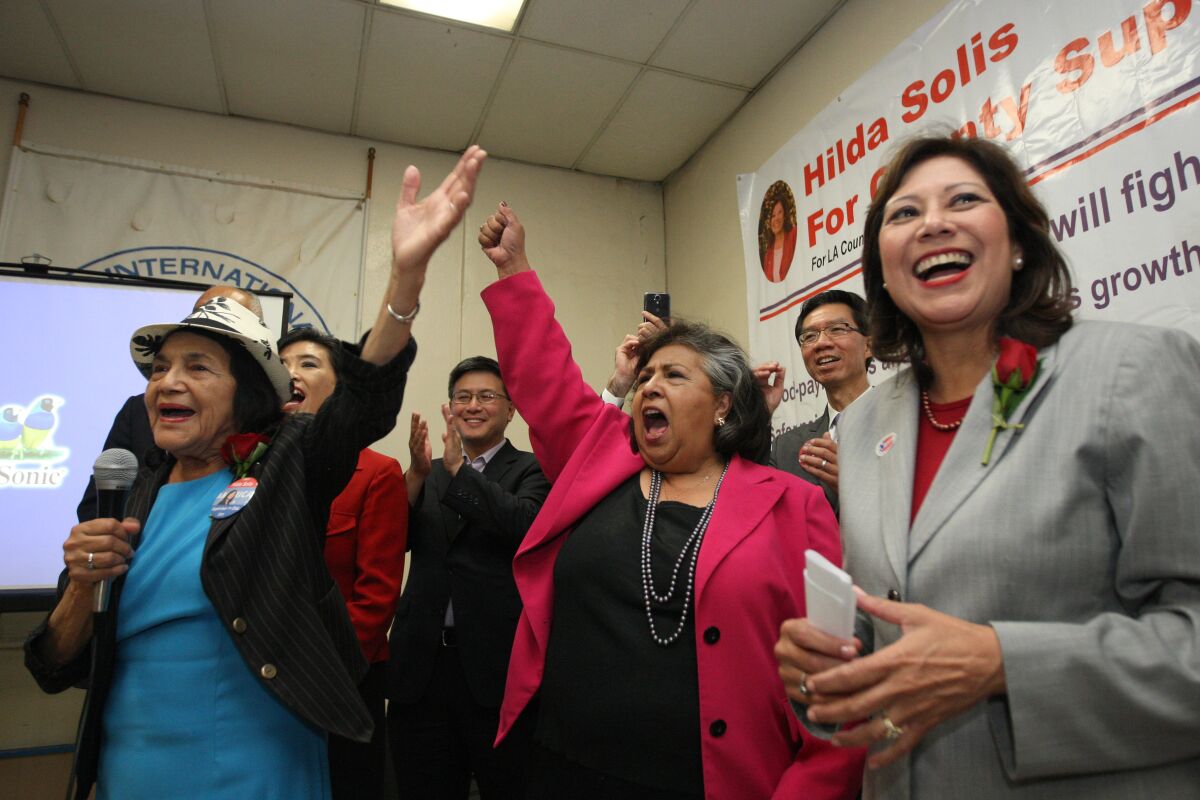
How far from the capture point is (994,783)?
85 cm

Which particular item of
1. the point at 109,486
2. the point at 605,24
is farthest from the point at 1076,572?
the point at 605,24

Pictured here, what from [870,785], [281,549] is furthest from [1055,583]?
[281,549]

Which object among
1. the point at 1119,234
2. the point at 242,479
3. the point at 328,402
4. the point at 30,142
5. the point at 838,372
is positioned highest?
the point at 30,142

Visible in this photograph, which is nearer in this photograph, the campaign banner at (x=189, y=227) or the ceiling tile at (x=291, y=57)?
the ceiling tile at (x=291, y=57)

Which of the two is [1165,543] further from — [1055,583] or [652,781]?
[652,781]

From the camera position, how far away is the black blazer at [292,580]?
1241 millimetres

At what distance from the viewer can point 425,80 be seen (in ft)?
12.3

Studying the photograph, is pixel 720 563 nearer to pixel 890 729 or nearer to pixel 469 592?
pixel 890 729

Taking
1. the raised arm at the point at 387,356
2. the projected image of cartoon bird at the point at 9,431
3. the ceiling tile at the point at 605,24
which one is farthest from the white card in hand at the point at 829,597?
the projected image of cartoon bird at the point at 9,431

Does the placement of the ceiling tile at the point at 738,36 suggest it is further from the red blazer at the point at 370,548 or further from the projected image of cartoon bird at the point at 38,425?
the projected image of cartoon bird at the point at 38,425

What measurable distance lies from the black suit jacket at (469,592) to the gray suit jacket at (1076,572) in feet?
4.53

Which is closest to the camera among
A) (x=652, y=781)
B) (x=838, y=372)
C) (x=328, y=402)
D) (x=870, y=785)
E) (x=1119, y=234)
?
(x=870, y=785)

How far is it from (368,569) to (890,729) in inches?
68.5

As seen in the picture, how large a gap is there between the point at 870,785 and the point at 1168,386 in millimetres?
654
